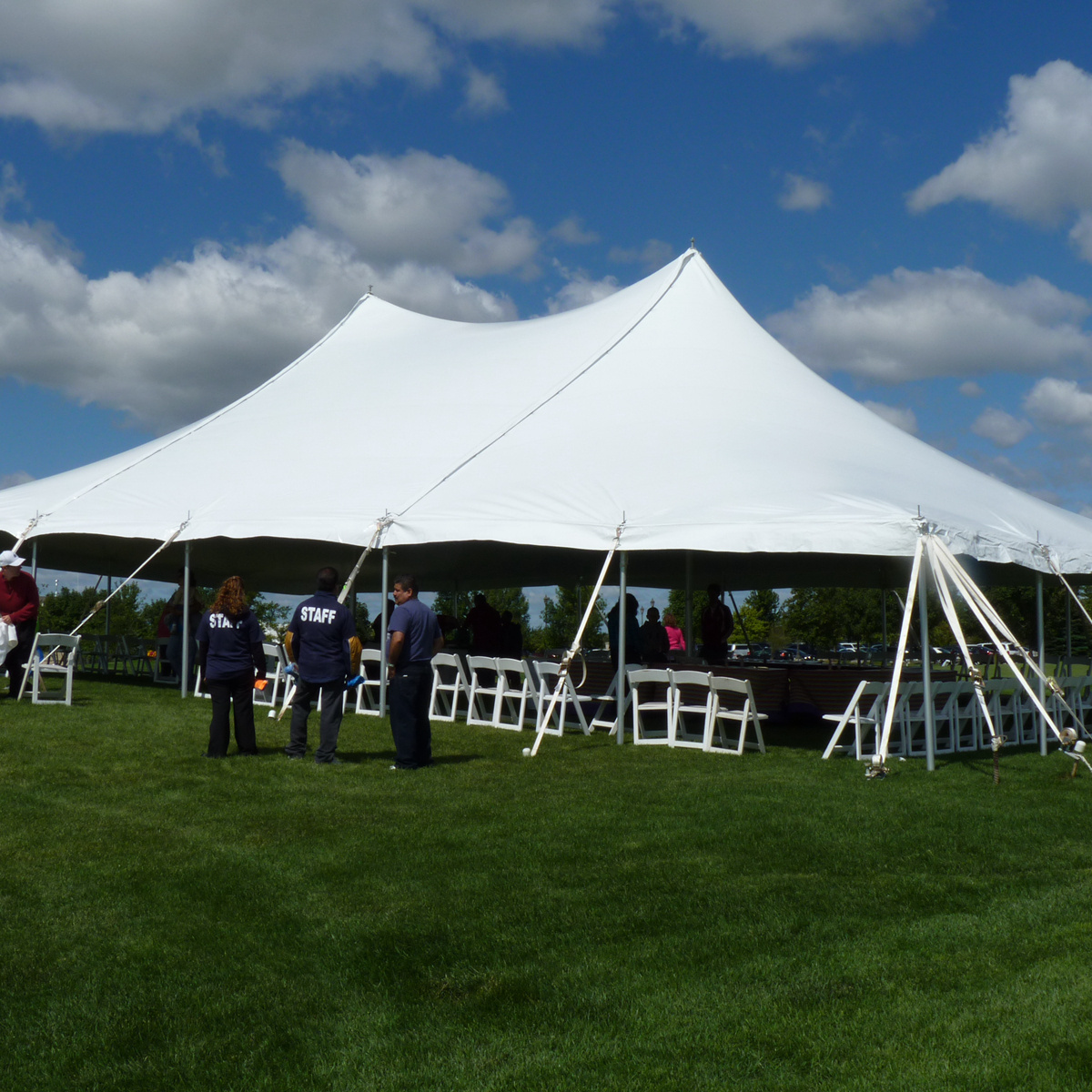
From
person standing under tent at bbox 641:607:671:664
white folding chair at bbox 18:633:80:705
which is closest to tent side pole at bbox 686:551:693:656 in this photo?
person standing under tent at bbox 641:607:671:664

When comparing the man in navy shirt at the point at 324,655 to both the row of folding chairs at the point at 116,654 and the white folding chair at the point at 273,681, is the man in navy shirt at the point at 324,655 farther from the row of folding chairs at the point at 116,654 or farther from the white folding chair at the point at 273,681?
the row of folding chairs at the point at 116,654

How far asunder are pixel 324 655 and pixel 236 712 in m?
0.96

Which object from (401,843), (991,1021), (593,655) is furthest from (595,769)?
(593,655)

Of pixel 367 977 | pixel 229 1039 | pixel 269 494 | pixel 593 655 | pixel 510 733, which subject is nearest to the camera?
pixel 229 1039

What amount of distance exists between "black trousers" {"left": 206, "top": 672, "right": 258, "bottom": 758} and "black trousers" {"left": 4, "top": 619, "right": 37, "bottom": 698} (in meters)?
4.22

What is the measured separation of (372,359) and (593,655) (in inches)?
215

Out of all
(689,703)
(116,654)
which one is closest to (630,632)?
(689,703)

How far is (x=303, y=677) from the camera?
820 centimetres

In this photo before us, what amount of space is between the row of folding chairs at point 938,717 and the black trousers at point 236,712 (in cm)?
450

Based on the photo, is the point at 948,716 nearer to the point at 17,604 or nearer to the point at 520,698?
the point at 520,698

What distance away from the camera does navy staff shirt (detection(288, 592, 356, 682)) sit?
8180 mm

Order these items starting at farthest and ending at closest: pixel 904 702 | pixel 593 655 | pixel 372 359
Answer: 1. pixel 593 655
2. pixel 372 359
3. pixel 904 702

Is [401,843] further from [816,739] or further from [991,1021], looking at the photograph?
[816,739]

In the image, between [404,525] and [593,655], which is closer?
[404,525]
